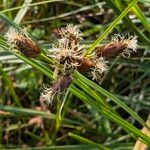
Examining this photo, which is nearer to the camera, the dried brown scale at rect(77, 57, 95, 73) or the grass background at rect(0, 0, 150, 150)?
the dried brown scale at rect(77, 57, 95, 73)

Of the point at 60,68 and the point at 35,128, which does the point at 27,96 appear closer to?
the point at 35,128

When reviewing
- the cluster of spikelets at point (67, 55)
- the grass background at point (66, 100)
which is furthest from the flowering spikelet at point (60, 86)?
the grass background at point (66, 100)

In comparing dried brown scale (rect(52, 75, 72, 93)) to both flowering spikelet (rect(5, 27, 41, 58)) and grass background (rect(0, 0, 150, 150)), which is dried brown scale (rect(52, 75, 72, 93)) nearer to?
flowering spikelet (rect(5, 27, 41, 58))

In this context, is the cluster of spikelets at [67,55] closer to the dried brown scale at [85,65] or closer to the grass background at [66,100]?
the dried brown scale at [85,65]

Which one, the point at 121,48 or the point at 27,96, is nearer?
the point at 121,48

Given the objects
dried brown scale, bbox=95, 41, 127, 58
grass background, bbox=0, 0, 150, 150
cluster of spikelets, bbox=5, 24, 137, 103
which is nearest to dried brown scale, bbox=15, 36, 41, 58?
cluster of spikelets, bbox=5, 24, 137, 103

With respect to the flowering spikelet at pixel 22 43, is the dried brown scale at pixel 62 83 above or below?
below

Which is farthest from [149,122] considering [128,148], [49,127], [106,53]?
[49,127]
